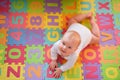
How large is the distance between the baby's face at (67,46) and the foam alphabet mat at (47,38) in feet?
0.50

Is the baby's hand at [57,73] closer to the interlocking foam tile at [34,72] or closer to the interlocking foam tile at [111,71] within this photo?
the interlocking foam tile at [34,72]

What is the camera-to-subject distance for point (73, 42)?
54.6 inches

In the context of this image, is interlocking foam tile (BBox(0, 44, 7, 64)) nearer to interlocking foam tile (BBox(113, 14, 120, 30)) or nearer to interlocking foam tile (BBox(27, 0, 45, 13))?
interlocking foam tile (BBox(27, 0, 45, 13))

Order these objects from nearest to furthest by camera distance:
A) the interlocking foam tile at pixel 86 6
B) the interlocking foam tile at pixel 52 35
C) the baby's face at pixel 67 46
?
the baby's face at pixel 67 46 < the interlocking foam tile at pixel 52 35 < the interlocking foam tile at pixel 86 6

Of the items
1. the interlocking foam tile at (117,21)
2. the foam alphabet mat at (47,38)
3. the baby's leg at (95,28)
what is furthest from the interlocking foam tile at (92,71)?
the interlocking foam tile at (117,21)

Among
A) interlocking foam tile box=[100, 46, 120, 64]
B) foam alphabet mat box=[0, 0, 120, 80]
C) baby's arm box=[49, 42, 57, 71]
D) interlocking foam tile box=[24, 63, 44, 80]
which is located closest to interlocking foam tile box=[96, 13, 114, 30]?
foam alphabet mat box=[0, 0, 120, 80]

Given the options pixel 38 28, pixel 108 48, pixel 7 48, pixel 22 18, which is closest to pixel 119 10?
pixel 108 48

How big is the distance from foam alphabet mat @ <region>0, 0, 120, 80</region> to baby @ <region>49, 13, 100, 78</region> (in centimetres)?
4

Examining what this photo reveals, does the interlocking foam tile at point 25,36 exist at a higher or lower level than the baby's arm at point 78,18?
lower

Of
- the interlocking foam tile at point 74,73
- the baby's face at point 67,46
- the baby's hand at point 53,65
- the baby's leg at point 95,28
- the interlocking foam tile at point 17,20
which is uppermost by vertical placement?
the interlocking foam tile at point 17,20

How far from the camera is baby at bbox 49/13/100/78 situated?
4.60 feet

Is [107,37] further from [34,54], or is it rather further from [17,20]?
[17,20]

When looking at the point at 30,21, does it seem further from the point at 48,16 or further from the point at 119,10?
the point at 119,10

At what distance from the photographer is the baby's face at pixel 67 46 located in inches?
54.6
